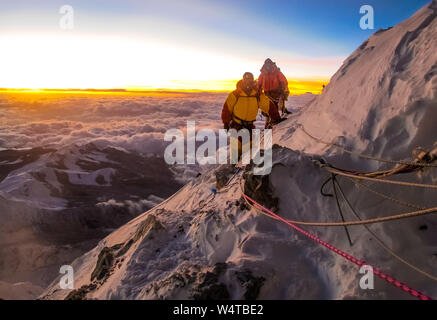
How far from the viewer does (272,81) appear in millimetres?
9188

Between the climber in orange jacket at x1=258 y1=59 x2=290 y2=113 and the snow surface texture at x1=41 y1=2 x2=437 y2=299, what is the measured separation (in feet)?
13.3

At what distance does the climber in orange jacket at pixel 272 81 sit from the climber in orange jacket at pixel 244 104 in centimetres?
244

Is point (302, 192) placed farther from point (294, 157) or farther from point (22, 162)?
point (22, 162)

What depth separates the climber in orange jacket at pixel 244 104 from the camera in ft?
21.2

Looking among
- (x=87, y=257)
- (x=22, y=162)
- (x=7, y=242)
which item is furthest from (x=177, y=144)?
(x=87, y=257)

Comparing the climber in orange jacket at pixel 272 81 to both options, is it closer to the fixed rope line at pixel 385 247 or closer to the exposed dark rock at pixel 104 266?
the fixed rope line at pixel 385 247

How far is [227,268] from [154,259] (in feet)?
4.79

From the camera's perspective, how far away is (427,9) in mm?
4625

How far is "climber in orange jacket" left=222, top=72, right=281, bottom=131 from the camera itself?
6.46 m

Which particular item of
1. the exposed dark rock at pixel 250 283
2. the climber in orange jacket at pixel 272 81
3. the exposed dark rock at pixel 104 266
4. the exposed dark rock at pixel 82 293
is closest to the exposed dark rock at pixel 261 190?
the exposed dark rock at pixel 250 283

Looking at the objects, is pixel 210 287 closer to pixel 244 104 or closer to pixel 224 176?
pixel 224 176

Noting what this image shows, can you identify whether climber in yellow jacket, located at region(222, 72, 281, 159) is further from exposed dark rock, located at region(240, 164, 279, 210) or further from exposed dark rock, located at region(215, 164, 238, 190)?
exposed dark rock, located at region(240, 164, 279, 210)

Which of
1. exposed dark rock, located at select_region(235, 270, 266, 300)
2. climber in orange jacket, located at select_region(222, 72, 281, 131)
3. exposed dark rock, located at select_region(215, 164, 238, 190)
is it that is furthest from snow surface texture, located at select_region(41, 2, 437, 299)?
climber in orange jacket, located at select_region(222, 72, 281, 131)

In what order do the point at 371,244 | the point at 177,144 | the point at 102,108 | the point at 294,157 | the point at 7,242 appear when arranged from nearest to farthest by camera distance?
the point at 371,244, the point at 294,157, the point at 7,242, the point at 177,144, the point at 102,108
